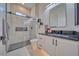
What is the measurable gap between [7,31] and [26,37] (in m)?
0.21

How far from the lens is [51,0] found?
2.61 ft

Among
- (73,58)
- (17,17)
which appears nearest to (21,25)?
(17,17)

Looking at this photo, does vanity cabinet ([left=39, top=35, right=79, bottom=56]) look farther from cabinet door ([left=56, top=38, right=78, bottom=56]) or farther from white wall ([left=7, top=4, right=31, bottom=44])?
white wall ([left=7, top=4, right=31, bottom=44])

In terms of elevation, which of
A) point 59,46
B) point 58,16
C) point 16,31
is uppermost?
point 58,16

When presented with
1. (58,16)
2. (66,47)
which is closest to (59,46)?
(66,47)

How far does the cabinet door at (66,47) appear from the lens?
86 centimetres

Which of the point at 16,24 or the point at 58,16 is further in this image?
the point at 58,16

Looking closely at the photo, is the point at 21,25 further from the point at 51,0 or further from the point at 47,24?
the point at 51,0

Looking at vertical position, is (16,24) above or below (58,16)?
below

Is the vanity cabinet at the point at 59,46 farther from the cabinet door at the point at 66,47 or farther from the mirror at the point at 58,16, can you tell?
the mirror at the point at 58,16

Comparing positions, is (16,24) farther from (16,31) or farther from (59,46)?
(59,46)

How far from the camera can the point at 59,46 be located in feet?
3.52

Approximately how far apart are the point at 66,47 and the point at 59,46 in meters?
0.10

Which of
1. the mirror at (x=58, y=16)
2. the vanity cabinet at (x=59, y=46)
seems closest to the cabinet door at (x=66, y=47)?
the vanity cabinet at (x=59, y=46)
